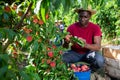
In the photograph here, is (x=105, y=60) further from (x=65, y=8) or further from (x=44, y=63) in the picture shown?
(x=65, y=8)

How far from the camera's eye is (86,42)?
4805 millimetres

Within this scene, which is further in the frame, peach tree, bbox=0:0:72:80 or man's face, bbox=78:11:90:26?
man's face, bbox=78:11:90:26

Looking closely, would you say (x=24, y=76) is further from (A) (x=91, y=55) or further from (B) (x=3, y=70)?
(A) (x=91, y=55)

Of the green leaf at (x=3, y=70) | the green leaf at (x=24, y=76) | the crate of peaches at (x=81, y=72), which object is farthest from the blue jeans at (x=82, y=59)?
the green leaf at (x=3, y=70)

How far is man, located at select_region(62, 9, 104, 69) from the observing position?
15.6 feet

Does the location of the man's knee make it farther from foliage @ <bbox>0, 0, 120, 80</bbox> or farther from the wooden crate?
foliage @ <bbox>0, 0, 120, 80</bbox>

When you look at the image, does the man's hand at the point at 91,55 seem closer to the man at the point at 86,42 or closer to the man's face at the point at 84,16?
the man at the point at 86,42

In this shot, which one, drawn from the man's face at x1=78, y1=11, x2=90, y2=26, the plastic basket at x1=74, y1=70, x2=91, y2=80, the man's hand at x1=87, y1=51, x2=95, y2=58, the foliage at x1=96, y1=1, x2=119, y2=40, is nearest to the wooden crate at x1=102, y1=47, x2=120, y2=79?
the man's hand at x1=87, y1=51, x2=95, y2=58

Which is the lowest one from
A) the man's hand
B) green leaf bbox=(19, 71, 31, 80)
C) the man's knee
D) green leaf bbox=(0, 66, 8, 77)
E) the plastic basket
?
the plastic basket

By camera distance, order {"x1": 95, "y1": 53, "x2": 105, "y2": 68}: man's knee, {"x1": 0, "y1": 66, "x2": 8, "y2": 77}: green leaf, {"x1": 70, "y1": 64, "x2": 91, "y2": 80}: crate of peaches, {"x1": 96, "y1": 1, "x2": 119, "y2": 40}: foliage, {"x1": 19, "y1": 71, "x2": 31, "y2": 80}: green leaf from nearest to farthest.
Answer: {"x1": 0, "y1": 66, "x2": 8, "y2": 77}: green leaf < {"x1": 19, "y1": 71, "x2": 31, "y2": 80}: green leaf < {"x1": 70, "y1": 64, "x2": 91, "y2": 80}: crate of peaches < {"x1": 95, "y1": 53, "x2": 105, "y2": 68}: man's knee < {"x1": 96, "y1": 1, "x2": 119, "y2": 40}: foliage

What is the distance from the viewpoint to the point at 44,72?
379 centimetres

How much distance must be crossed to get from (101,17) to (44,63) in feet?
25.3

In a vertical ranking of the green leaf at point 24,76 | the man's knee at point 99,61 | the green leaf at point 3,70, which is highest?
the green leaf at point 3,70

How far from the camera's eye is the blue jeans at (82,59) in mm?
4758
